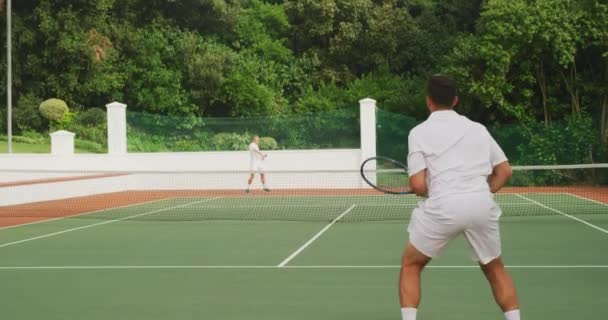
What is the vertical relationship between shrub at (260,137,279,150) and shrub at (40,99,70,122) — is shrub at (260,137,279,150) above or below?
below

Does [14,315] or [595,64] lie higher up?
[595,64]

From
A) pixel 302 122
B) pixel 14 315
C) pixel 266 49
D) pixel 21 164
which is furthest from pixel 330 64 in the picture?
pixel 14 315

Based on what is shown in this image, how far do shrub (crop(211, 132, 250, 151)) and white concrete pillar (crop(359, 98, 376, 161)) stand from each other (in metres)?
3.22

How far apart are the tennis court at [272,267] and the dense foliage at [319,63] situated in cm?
877

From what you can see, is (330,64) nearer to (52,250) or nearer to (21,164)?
(21,164)

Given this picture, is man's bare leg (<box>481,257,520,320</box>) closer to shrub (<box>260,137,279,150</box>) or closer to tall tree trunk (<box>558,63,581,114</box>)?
shrub (<box>260,137,279,150</box>)

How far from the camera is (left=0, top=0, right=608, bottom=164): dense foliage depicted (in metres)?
23.5

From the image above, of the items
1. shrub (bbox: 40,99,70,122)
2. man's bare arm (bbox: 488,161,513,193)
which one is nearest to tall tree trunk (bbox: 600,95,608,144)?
shrub (bbox: 40,99,70,122)

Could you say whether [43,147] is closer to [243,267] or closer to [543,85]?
[543,85]

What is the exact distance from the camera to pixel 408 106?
99.0ft

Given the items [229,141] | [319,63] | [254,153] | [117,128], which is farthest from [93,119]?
[319,63]

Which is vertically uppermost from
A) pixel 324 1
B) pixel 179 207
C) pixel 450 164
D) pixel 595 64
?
pixel 324 1

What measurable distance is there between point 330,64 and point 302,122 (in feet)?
42.8

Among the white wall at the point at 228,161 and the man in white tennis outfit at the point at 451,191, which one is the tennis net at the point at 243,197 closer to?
the white wall at the point at 228,161
